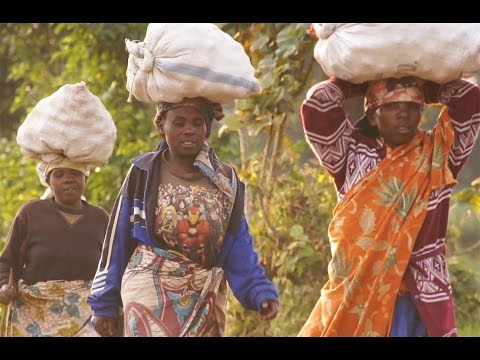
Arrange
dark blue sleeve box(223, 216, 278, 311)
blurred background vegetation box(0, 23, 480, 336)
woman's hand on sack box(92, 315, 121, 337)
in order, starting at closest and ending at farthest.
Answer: woman's hand on sack box(92, 315, 121, 337), dark blue sleeve box(223, 216, 278, 311), blurred background vegetation box(0, 23, 480, 336)

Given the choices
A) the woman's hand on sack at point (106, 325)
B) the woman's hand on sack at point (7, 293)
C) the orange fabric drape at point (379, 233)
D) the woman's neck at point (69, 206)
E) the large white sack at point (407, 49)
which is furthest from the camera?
the woman's neck at point (69, 206)

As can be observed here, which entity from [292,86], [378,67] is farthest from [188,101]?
[292,86]

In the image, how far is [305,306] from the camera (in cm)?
1039

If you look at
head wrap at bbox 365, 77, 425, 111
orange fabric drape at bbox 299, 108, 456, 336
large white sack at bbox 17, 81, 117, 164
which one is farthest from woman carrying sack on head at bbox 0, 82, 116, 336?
head wrap at bbox 365, 77, 425, 111

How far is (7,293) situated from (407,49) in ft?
8.56

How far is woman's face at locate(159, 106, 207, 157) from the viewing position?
669cm

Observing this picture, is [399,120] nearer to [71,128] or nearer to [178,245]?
[178,245]

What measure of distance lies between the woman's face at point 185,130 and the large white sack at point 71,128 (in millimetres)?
1439

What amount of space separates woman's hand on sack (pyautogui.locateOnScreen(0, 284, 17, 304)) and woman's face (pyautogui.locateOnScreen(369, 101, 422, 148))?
7.56 feet

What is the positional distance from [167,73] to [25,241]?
179 cm

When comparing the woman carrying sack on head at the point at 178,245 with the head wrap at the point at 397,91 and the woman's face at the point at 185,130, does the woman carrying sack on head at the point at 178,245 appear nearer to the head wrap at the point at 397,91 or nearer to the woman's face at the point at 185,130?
the woman's face at the point at 185,130

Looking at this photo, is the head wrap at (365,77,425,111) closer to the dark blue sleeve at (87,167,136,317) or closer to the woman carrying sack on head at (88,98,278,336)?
the woman carrying sack on head at (88,98,278,336)

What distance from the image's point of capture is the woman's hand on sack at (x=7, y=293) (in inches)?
306

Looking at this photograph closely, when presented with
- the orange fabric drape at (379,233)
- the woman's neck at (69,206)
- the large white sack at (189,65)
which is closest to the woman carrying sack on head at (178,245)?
the large white sack at (189,65)
